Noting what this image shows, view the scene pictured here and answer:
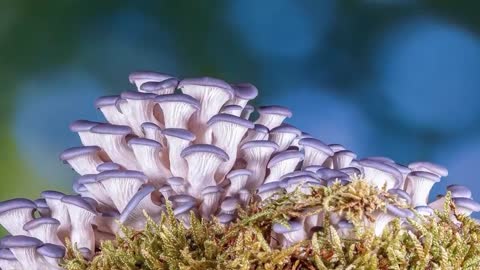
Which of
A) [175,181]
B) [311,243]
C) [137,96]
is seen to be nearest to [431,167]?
[311,243]

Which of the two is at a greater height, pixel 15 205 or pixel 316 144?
pixel 316 144

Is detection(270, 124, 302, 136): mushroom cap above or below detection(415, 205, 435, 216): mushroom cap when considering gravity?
above

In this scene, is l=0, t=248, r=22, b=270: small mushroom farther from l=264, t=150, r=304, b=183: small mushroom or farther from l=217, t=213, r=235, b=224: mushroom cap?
l=264, t=150, r=304, b=183: small mushroom

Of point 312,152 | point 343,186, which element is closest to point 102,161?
point 312,152

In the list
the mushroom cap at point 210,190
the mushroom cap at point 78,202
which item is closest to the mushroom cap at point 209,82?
the mushroom cap at point 210,190

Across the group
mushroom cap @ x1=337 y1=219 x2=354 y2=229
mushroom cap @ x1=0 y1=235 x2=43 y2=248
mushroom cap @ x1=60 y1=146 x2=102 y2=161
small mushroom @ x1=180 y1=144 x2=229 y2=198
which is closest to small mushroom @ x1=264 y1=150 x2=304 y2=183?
small mushroom @ x1=180 y1=144 x2=229 y2=198

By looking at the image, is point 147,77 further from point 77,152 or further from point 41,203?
point 41,203

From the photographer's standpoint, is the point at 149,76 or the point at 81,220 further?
the point at 149,76
